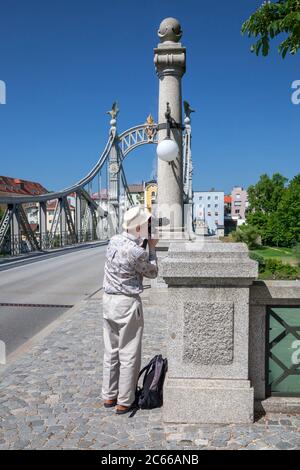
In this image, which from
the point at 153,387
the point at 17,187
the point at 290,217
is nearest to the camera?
the point at 153,387

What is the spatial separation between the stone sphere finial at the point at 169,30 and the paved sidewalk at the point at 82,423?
259 inches

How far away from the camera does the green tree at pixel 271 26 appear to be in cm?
367

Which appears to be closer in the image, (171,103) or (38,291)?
(171,103)

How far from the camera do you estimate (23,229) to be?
18.7 metres

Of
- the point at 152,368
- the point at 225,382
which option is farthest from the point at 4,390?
the point at 225,382

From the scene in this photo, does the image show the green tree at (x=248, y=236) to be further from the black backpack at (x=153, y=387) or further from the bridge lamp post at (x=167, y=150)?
the black backpack at (x=153, y=387)

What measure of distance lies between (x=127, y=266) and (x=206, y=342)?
827 millimetres

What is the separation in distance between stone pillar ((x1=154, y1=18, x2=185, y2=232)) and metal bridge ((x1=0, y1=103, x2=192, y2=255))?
163 cm

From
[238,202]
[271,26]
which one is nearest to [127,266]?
[271,26]

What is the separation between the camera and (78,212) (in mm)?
28781

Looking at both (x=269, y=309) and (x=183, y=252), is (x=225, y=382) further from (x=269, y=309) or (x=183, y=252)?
(x=183, y=252)

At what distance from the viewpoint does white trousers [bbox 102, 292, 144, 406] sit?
11.1 ft

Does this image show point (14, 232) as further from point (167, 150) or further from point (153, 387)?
point (153, 387)

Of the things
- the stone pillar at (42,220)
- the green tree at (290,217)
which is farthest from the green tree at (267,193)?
the stone pillar at (42,220)
